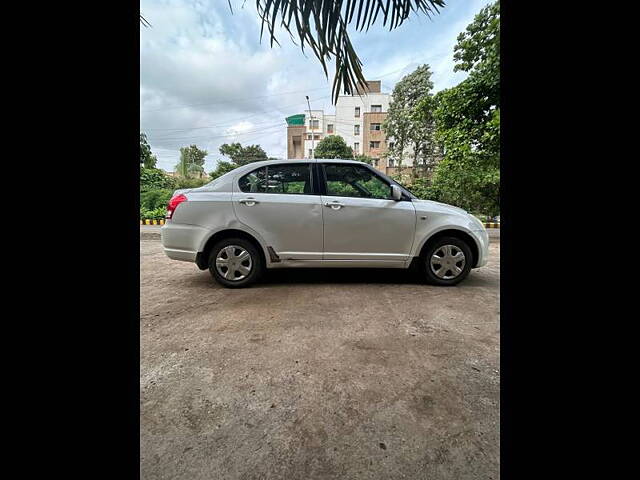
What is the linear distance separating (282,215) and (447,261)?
1.98 m

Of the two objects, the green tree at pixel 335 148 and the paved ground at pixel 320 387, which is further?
the green tree at pixel 335 148

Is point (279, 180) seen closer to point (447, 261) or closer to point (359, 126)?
point (447, 261)

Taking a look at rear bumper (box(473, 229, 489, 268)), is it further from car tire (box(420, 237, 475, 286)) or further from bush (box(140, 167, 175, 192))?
bush (box(140, 167, 175, 192))

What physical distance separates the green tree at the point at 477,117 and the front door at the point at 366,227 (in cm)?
230

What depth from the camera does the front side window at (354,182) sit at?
3.30 metres

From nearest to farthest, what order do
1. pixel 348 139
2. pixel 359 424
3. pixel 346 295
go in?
pixel 359 424, pixel 346 295, pixel 348 139

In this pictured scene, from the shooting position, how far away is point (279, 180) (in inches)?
130

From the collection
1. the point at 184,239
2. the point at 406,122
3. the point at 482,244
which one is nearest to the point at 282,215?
the point at 184,239

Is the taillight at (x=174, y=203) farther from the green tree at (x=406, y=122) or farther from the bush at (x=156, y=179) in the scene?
the green tree at (x=406, y=122)

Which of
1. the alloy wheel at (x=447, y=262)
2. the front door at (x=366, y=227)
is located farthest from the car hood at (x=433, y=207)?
the alloy wheel at (x=447, y=262)
